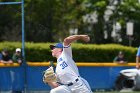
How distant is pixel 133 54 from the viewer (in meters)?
29.8

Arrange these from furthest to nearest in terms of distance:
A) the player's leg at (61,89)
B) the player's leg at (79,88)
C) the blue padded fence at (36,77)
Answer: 1. the blue padded fence at (36,77)
2. the player's leg at (79,88)
3. the player's leg at (61,89)

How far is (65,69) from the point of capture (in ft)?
35.2

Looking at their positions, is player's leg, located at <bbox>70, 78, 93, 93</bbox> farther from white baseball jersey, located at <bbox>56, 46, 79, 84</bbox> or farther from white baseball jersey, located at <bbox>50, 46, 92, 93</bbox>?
white baseball jersey, located at <bbox>56, 46, 79, 84</bbox>

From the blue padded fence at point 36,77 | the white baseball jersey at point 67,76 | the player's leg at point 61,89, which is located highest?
the white baseball jersey at point 67,76

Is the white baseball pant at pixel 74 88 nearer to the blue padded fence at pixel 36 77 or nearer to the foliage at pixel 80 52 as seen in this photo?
the blue padded fence at pixel 36 77

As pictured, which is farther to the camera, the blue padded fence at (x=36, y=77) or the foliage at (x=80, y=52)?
the foliage at (x=80, y=52)

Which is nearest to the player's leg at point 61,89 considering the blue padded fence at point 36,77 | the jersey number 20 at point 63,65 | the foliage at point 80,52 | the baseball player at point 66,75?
the baseball player at point 66,75

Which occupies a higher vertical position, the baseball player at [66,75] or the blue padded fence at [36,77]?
the baseball player at [66,75]

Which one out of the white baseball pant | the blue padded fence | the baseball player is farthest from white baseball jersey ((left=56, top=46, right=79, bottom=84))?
the blue padded fence

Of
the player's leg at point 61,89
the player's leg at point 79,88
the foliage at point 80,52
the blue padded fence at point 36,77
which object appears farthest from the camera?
the foliage at point 80,52

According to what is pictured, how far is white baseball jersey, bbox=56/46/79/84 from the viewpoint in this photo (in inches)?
424

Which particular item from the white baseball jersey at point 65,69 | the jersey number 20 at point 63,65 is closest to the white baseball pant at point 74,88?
the white baseball jersey at point 65,69

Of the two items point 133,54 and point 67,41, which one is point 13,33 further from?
point 67,41

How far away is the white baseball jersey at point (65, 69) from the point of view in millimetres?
10758
